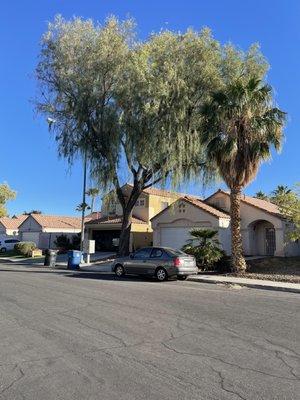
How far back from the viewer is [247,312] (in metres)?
10.9

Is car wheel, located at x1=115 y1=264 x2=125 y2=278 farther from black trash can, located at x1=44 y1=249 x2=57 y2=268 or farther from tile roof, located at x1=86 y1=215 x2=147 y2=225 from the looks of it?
tile roof, located at x1=86 y1=215 x2=147 y2=225

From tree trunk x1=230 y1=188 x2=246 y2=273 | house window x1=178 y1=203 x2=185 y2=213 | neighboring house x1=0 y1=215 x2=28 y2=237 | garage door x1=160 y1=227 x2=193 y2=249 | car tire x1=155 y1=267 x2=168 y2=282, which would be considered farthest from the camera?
neighboring house x1=0 y1=215 x2=28 y2=237

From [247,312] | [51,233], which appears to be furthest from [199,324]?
[51,233]

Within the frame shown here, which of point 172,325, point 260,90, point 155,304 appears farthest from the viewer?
point 260,90

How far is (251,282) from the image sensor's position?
18.7m

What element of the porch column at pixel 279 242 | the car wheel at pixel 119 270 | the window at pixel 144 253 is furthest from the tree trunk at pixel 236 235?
the porch column at pixel 279 242

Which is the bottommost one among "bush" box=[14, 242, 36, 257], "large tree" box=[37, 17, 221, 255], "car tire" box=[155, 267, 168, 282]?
"car tire" box=[155, 267, 168, 282]

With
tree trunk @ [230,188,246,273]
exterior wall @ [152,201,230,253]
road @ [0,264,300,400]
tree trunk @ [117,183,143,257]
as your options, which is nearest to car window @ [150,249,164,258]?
tree trunk @ [230,188,246,273]

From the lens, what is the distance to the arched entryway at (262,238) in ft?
102

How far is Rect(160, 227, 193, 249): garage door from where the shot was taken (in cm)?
3253

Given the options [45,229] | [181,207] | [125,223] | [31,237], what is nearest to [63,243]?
[45,229]

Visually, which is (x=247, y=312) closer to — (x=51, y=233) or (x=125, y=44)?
(x=125, y=44)

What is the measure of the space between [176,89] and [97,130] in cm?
528

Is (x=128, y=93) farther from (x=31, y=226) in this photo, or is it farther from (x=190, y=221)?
(x=31, y=226)
